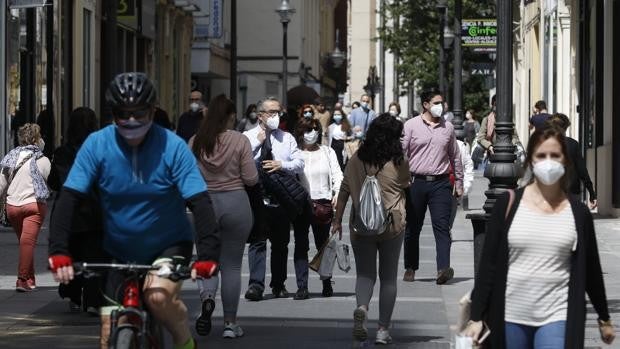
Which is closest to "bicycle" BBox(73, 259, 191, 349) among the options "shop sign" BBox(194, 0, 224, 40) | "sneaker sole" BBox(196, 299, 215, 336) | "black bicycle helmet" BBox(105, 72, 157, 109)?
"black bicycle helmet" BBox(105, 72, 157, 109)

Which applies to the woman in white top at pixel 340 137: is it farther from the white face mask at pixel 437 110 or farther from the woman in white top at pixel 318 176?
the woman in white top at pixel 318 176

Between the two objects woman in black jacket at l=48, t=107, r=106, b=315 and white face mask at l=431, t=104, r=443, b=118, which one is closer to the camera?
woman in black jacket at l=48, t=107, r=106, b=315

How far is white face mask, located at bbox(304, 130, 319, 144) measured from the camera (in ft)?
51.1

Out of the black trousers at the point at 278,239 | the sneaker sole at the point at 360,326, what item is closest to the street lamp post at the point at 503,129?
the sneaker sole at the point at 360,326

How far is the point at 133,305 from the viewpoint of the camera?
24.8ft

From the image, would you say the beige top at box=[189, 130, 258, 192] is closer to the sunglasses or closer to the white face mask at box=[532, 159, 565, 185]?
the sunglasses

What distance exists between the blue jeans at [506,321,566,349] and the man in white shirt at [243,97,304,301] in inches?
280

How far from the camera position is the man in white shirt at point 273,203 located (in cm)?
1450

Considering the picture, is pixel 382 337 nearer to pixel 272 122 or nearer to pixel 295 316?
pixel 295 316

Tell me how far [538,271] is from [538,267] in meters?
0.02

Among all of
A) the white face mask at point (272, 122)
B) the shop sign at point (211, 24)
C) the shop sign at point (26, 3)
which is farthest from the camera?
the shop sign at point (211, 24)

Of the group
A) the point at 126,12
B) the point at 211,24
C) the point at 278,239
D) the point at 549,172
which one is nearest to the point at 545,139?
the point at 549,172

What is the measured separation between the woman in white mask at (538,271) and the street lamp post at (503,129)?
5619mm

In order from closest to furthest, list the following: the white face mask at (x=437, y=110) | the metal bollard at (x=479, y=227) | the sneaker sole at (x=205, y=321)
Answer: the sneaker sole at (x=205, y=321)
the metal bollard at (x=479, y=227)
the white face mask at (x=437, y=110)
